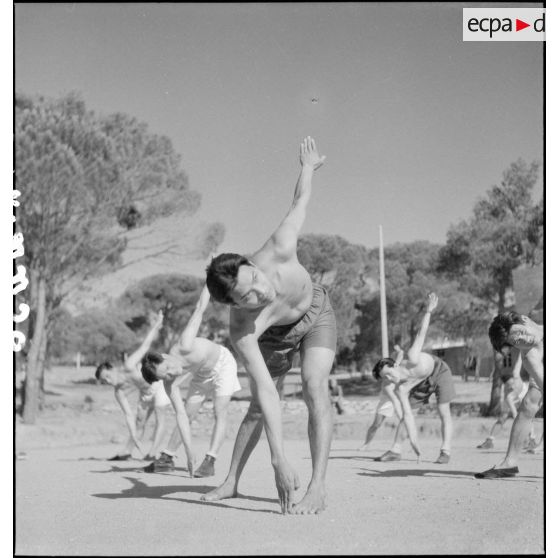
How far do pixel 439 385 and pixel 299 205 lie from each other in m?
4.47

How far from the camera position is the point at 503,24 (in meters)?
4.45

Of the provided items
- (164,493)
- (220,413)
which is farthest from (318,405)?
(220,413)

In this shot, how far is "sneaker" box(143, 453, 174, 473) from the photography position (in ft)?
22.1

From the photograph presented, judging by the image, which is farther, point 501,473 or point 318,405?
point 501,473

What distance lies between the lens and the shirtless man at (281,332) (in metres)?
3.67

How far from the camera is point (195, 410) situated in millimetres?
7277

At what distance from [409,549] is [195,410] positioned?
173 inches

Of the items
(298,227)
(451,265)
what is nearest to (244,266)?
(298,227)

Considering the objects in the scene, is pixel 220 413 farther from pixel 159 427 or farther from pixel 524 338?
pixel 524 338

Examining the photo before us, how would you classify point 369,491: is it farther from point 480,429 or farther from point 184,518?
point 480,429

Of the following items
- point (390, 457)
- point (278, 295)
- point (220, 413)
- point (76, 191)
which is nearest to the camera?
point (278, 295)

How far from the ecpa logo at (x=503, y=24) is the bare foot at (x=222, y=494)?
3.07 m

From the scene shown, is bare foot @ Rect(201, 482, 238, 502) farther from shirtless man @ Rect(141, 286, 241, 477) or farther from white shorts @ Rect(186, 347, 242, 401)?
white shorts @ Rect(186, 347, 242, 401)

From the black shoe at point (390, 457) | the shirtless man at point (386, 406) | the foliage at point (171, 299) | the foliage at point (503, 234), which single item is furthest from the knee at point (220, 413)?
the foliage at point (171, 299)
